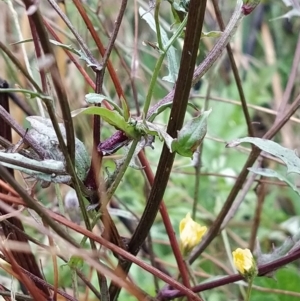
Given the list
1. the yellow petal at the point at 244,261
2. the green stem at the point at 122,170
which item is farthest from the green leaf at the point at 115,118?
the yellow petal at the point at 244,261

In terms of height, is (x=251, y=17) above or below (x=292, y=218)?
above

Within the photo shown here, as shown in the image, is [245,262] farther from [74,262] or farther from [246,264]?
[74,262]

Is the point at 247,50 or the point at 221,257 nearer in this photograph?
the point at 221,257

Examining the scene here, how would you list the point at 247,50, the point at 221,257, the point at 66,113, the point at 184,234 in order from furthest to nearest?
the point at 247,50, the point at 221,257, the point at 184,234, the point at 66,113

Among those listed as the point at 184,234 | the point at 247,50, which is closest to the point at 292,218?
the point at 184,234

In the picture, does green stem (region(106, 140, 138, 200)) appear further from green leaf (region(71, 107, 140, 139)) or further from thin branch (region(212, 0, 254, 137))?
thin branch (region(212, 0, 254, 137))

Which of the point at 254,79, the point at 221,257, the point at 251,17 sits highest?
the point at 251,17

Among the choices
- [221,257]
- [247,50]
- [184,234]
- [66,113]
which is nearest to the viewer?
[66,113]

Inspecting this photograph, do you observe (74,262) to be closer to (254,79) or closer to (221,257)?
(221,257)
